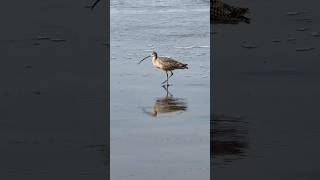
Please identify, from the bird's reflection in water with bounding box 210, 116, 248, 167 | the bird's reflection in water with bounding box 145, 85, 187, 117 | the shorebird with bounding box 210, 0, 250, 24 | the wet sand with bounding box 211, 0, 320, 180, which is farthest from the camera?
the shorebird with bounding box 210, 0, 250, 24

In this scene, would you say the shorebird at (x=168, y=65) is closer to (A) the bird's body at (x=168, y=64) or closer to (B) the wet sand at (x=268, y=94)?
(A) the bird's body at (x=168, y=64)

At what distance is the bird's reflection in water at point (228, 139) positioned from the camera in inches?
382

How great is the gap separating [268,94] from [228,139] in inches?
102

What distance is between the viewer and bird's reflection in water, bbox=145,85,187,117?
1215cm

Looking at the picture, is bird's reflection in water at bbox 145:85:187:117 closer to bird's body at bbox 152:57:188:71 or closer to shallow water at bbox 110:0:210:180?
shallow water at bbox 110:0:210:180

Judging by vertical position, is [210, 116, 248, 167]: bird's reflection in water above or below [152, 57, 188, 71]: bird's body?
below

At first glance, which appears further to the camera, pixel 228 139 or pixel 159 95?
pixel 159 95
